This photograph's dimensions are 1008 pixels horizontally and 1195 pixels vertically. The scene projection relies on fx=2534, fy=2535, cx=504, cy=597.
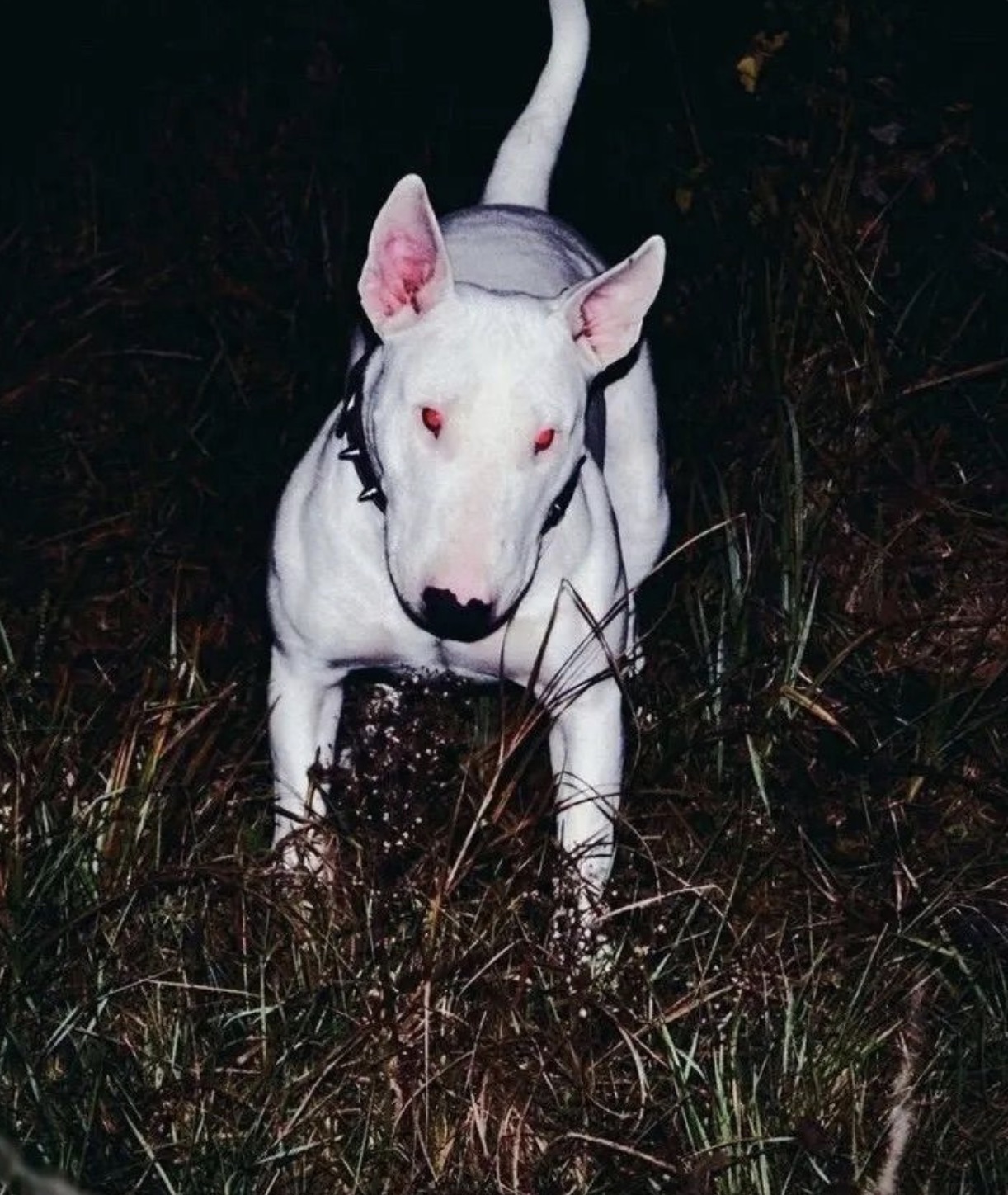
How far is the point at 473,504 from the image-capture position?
3.63 metres

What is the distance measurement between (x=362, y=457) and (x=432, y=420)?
343 millimetres

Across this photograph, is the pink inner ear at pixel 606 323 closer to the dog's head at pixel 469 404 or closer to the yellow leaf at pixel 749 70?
the dog's head at pixel 469 404

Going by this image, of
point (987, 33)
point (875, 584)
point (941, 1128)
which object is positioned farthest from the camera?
point (987, 33)

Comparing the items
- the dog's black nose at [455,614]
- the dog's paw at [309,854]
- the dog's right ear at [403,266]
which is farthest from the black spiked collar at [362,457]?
the dog's paw at [309,854]

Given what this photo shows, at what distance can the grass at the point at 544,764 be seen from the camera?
3.64 meters

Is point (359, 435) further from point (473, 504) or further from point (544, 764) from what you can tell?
point (544, 764)

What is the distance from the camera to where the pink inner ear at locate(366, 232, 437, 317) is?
3969 mm

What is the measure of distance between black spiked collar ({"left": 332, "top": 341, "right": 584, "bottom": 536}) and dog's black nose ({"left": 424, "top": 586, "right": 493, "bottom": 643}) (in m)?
0.33

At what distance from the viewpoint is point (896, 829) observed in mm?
4262

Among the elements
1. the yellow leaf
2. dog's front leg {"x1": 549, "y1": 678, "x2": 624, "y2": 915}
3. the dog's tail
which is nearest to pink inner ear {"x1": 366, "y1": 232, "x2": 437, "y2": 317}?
dog's front leg {"x1": 549, "y1": 678, "x2": 624, "y2": 915}

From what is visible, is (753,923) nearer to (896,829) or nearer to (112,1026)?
(896,829)

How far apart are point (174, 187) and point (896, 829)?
10.1 ft

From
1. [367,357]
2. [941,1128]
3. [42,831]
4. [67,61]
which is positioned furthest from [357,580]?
[67,61]

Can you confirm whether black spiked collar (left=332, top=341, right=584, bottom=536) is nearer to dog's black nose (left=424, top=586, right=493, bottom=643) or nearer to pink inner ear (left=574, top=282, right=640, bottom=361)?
pink inner ear (left=574, top=282, right=640, bottom=361)
